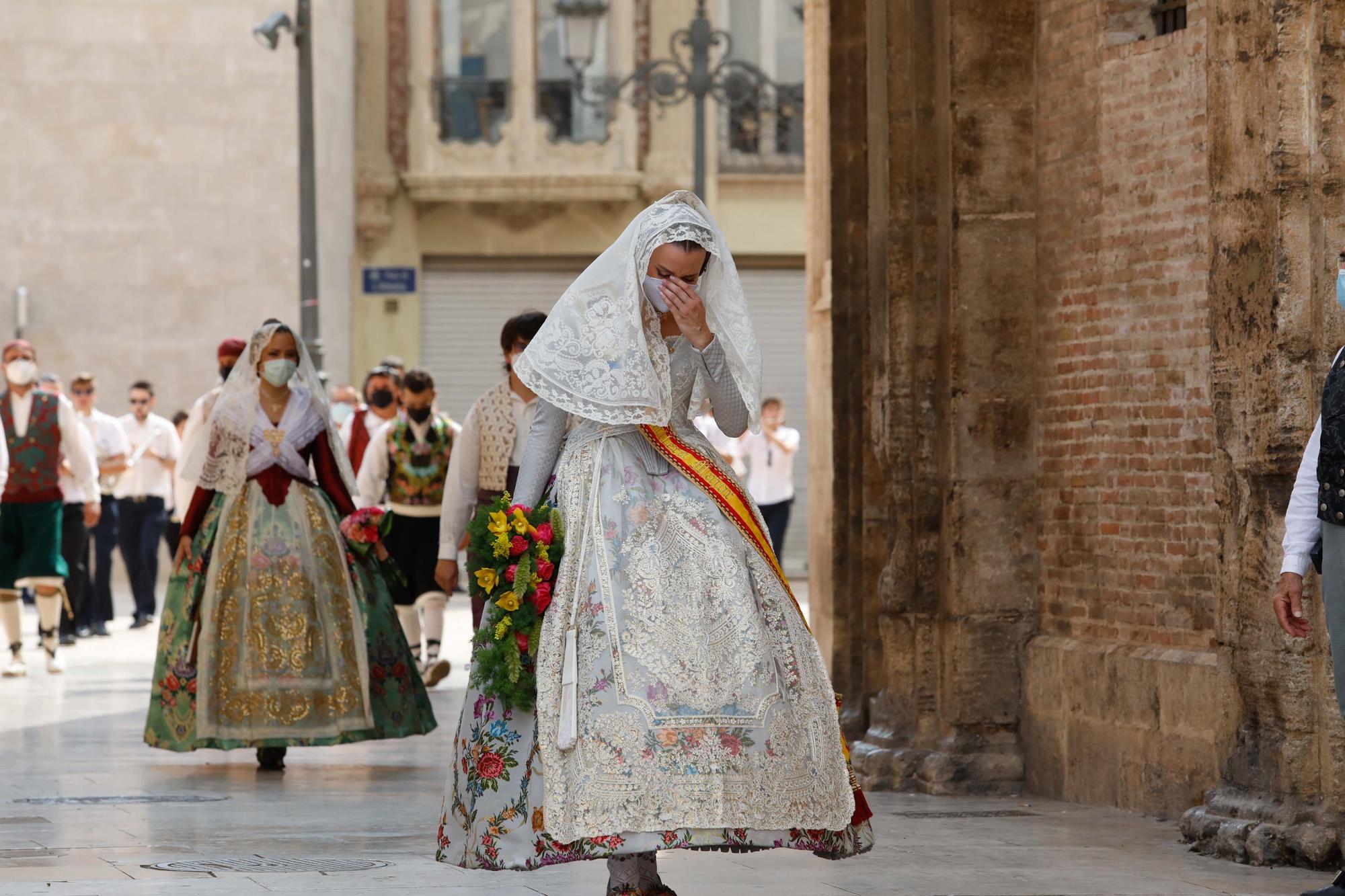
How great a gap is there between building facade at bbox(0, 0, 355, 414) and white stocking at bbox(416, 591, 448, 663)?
13343mm

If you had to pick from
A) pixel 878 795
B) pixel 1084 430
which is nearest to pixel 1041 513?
pixel 1084 430

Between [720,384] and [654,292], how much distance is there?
Result: 0.34 m

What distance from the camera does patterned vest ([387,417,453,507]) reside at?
1611 cm

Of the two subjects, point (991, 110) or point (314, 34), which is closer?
point (991, 110)

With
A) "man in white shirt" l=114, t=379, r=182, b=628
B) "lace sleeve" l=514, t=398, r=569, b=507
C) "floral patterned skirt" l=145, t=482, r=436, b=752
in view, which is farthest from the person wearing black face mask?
"lace sleeve" l=514, t=398, r=569, b=507

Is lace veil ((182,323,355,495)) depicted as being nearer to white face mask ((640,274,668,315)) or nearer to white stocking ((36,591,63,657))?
white face mask ((640,274,668,315))

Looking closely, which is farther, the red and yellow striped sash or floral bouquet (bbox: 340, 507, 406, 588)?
floral bouquet (bbox: 340, 507, 406, 588)

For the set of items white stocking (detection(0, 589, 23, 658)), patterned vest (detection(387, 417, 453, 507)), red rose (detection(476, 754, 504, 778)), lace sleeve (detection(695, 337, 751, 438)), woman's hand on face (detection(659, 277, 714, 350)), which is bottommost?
white stocking (detection(0, 589, 23, 658))

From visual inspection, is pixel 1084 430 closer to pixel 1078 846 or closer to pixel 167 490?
pixel 1078 846

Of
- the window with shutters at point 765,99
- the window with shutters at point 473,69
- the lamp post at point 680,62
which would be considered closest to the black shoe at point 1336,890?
the lamp post at point 680,62

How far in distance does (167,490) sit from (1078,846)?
1487 centimetres

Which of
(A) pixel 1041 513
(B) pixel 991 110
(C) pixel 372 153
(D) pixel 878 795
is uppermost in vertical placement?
(C) pixel 372 153

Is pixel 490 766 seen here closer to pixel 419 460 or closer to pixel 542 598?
pixel 542 598

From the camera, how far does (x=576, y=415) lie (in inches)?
269
